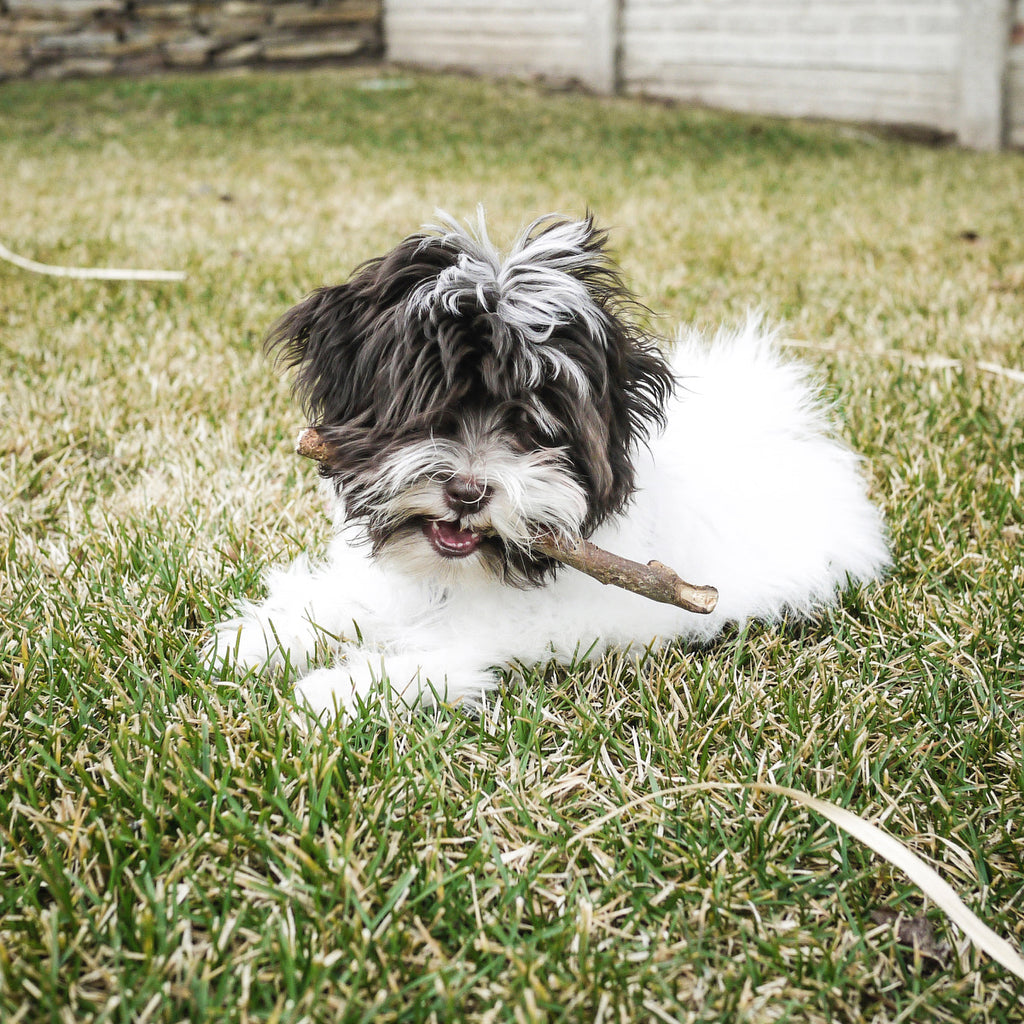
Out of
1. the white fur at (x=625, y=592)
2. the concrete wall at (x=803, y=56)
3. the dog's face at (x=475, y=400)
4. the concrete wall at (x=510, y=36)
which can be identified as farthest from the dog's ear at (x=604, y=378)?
the concrete wall at (x=510, y=36)

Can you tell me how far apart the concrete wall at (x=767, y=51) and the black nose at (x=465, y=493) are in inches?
390

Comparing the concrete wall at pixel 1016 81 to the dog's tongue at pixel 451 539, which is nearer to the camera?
the dog's tongue at pixel 451 539

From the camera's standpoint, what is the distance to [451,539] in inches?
67.3

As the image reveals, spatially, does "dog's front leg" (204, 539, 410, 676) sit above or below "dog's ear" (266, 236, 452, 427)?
below

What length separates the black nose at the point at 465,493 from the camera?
1595 millimetres

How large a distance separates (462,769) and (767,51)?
11706mm

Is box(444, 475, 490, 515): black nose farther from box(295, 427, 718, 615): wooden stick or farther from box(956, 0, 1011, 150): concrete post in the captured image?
box(956, 0, 1011, 150): concrete post

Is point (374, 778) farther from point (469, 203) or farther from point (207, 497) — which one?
point (469, 203)

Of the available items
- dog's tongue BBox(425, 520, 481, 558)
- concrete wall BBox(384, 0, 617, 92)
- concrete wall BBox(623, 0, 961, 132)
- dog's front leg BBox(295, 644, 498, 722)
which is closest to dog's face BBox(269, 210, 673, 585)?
dog's tongue BBox(425, 520, 481, 558)

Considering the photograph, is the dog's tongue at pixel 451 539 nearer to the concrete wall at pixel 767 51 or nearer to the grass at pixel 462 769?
the grass at pixel 462 769

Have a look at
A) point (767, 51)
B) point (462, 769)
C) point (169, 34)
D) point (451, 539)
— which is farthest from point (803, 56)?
point (462, 769)

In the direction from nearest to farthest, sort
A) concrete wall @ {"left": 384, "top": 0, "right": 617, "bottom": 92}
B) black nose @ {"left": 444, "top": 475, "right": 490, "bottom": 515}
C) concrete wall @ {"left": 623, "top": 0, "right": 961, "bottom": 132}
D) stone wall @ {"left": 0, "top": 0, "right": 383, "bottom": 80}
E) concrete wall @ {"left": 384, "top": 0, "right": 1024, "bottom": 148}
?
1. black nose @ {"left": 444, "top": 475, "right": 490, "bottom": 515}
2. concrete wall @ {"left": 384, "top": 0, "right": 1024, "bottom": 148}
3. concrete wall @ {"left": 623, "top": 0, "right": 961, "bottom": 132}
4. concrete wall @ {"left": 384, "top": 0, "right": 617, "bottom": 92}
5. stone wall @ {"left": 0, "top": 0, "right": 383, "bottom": 80}

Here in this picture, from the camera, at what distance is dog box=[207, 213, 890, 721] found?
1.66 m

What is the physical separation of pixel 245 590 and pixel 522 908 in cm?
113
